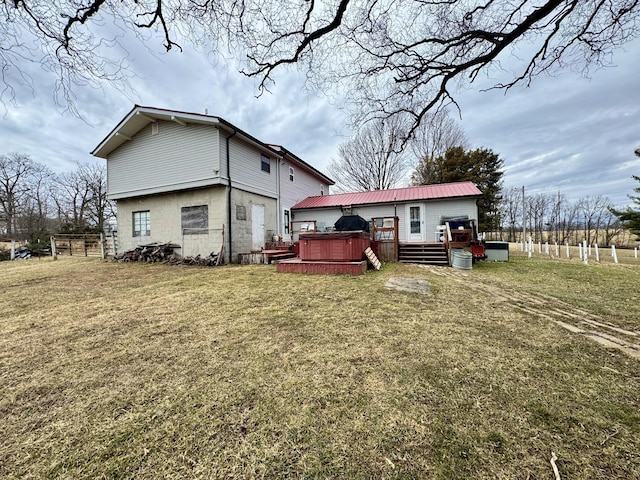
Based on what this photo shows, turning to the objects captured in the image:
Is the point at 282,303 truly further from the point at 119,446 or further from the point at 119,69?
the point at 119,69

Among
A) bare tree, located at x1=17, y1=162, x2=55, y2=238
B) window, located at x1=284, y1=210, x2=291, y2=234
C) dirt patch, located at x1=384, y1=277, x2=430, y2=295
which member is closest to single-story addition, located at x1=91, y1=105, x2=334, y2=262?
window, located at x1=284, y1=210, x2=291, y2=234

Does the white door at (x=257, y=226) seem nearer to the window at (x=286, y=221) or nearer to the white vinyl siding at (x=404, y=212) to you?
the window at (x=286, y=221)

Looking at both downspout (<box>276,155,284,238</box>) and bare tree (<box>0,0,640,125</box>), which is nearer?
bare tree (<box>0,0,640,125</box>)

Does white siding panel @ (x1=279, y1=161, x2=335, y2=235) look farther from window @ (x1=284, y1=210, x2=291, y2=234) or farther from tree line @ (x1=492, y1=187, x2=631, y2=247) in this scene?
tree line @ (x1=492, y1=187, x2=631, y2=247)

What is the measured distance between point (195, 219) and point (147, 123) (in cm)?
508

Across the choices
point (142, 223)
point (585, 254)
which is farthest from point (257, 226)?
point (585, 254)

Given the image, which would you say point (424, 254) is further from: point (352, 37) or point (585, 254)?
Result: point (352, 37)

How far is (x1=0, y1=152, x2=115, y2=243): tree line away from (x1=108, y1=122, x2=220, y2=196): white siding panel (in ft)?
38.4

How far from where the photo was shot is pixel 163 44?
13.2ft

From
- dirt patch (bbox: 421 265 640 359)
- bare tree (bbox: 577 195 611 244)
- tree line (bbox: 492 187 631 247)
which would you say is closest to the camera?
dirt patch (bbox: 421 265 640 359)

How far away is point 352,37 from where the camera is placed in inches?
186

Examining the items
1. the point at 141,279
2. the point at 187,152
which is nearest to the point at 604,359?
the point at 141,279

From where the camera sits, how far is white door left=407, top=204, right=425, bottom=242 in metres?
12.8

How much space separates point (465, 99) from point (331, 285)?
529cm
